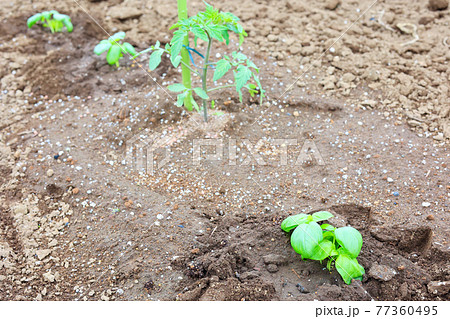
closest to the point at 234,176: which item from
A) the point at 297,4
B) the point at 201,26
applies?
the point at 201,26

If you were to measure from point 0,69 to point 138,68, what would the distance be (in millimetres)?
1051

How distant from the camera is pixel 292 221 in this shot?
194 centimetres

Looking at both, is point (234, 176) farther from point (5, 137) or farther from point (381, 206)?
point (5, 137)

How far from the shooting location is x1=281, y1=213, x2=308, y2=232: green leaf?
1891 mm

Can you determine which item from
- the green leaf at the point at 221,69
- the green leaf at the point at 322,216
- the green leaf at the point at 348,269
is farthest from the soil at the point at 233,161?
the green leaf at the point at 221,69

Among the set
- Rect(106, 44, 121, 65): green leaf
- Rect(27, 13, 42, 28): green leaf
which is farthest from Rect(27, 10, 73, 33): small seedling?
Rect(106, 44, 121, 65): green leaf

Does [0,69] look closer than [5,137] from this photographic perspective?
No

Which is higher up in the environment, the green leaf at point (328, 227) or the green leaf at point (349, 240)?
the green leaf at point (349, 240)

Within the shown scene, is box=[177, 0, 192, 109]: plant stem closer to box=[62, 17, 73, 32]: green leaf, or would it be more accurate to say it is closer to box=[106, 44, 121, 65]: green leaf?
box=[106, 44, 121, 65]: green leaf

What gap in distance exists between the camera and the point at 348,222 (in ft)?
6.93

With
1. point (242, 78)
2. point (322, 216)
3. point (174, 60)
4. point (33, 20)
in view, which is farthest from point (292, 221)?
point (33, 20)

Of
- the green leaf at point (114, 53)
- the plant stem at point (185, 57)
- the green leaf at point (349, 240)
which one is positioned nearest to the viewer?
the green leaf at point (349, 240)

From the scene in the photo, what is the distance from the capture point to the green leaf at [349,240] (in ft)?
5.78

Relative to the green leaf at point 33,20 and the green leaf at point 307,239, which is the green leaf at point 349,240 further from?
the green leaf at point 33,20
